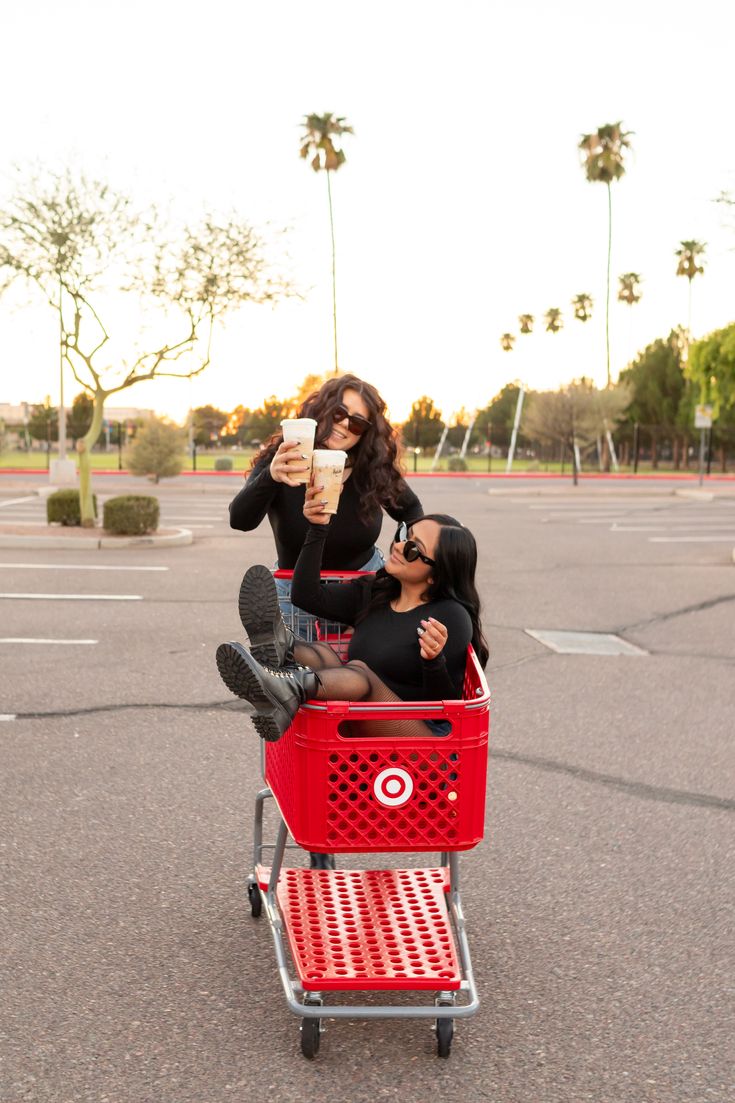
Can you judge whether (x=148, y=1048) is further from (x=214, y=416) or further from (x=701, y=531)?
(x=214, y=416)

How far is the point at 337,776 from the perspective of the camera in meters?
2.91

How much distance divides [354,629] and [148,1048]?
53.8 inches

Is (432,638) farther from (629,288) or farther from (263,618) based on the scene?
(629,288)

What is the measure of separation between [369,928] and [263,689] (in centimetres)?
102

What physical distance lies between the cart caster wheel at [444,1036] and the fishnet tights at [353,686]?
762 mm

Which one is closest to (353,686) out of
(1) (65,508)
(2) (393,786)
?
(2) (393,786)

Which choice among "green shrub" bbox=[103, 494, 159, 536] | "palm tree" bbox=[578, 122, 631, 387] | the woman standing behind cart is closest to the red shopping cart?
the woman standing behind cart

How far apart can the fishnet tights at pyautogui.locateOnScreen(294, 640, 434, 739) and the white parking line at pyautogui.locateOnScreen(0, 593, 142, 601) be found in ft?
25.4

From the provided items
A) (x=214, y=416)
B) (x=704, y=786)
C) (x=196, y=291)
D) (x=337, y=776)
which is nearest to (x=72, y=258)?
(x=196, y=291)

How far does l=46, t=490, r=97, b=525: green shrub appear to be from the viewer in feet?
57.4

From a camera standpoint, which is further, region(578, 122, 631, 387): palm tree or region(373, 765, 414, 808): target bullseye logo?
region(578, 122, 631, 387): palm tree

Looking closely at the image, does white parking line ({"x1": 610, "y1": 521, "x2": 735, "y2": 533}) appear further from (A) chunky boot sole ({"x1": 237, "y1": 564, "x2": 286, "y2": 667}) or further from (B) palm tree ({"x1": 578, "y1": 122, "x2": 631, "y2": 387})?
(B) palm tree ({"x1": 578, "y1": 122, "x2": 631, "y2": 387})

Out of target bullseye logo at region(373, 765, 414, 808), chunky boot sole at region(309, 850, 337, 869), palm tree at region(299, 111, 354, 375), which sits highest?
palm tree at region(299, 111, 354, 375)

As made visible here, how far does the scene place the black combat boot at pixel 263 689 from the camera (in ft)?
9.32
